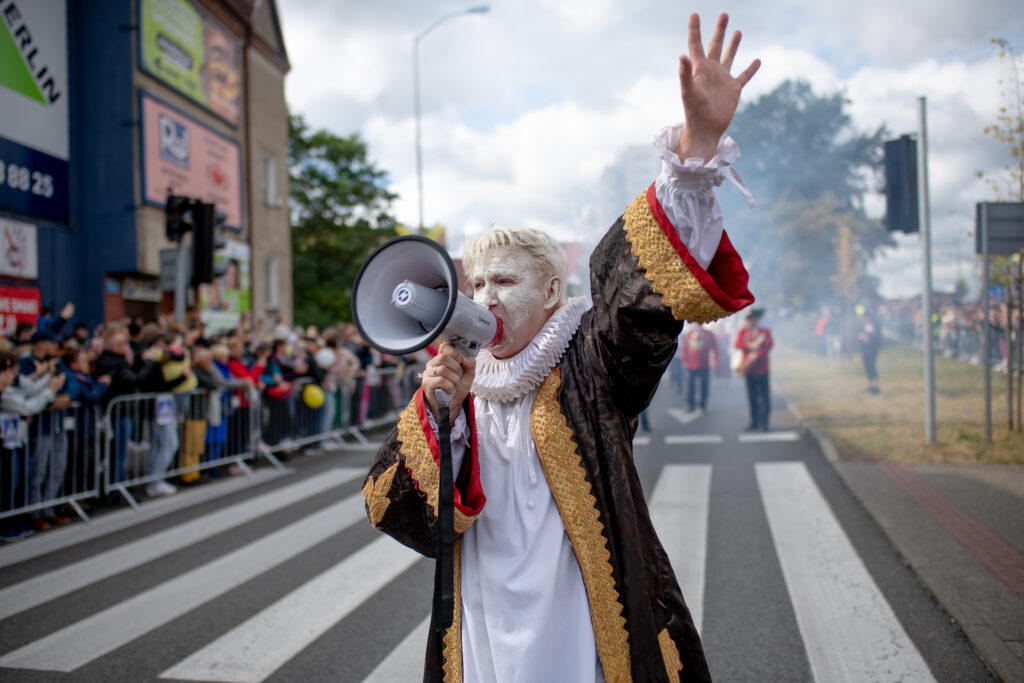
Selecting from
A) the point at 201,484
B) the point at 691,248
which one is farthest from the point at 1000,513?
the point at 201,484

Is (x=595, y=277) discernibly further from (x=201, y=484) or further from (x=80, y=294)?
(x=80, y=294)

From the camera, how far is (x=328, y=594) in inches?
179

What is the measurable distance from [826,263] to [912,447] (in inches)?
1059

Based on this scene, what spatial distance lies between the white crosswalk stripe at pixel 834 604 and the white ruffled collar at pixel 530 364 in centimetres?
228

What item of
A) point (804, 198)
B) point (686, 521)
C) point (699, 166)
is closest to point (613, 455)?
point (699, 166)

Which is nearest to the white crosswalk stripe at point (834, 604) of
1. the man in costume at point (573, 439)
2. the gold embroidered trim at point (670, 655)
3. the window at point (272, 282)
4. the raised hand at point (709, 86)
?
the gold embroidered trim at point (670, 655)

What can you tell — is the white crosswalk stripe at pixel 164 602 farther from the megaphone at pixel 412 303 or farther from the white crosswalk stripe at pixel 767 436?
the white crosswalk stripe at pixel 767 436

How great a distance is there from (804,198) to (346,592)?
116 ft

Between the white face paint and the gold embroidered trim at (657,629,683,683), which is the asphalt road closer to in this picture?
the gold embroidered trim at (657,629,683,683)

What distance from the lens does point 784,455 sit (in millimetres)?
8805

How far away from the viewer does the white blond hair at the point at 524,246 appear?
6.47 feet

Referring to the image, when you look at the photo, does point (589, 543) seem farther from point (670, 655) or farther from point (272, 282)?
point (272, 282)

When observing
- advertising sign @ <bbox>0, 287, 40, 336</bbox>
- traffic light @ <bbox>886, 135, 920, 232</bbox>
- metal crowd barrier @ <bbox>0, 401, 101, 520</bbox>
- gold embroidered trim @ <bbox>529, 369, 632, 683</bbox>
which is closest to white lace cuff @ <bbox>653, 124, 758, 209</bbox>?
gold embroidered trim @ <bbox>529, 369, 632, 683</bbox>

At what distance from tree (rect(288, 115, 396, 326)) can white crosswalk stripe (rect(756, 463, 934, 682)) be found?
2680cm
